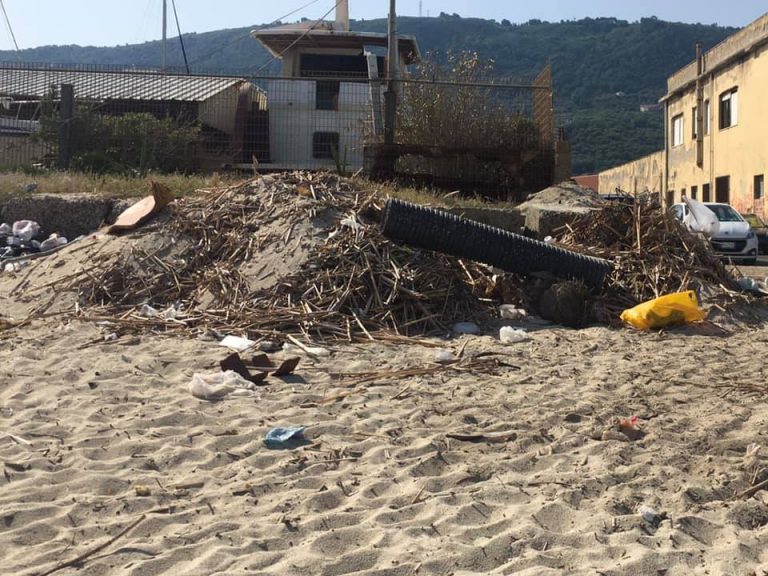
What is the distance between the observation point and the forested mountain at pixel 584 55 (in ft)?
231

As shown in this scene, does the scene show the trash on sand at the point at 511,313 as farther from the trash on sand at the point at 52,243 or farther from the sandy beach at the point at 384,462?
the trash on sand at the point at 52,243

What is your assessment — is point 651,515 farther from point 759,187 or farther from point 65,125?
point 759,187

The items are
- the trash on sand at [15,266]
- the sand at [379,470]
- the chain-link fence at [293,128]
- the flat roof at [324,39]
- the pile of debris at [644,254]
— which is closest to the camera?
the sand at [379,470]

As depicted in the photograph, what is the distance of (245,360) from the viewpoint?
537 cm

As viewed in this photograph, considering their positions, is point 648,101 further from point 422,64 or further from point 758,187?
point 422,64

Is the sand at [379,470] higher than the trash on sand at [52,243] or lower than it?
lower

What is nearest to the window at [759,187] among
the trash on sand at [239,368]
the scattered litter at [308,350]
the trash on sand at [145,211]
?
the trash on sand at [145,211]

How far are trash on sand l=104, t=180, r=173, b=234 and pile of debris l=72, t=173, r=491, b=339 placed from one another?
19cm

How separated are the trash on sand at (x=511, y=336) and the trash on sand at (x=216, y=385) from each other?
2287 millimetres

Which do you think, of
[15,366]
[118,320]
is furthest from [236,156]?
[15,366]

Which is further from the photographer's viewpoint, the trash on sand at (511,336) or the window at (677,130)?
the window at (677,130)

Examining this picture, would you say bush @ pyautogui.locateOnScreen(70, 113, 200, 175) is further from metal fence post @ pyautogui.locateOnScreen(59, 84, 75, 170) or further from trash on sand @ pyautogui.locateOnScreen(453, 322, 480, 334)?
trash on sand @ pyautogui.locateOnScreen(453, 322, 480, 334)

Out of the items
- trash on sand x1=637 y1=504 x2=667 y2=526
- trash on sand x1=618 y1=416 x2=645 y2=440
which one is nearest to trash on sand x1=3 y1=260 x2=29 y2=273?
trash on sand x1=618 y1=416 x2=645 y2=440

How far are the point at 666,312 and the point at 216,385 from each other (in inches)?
153
